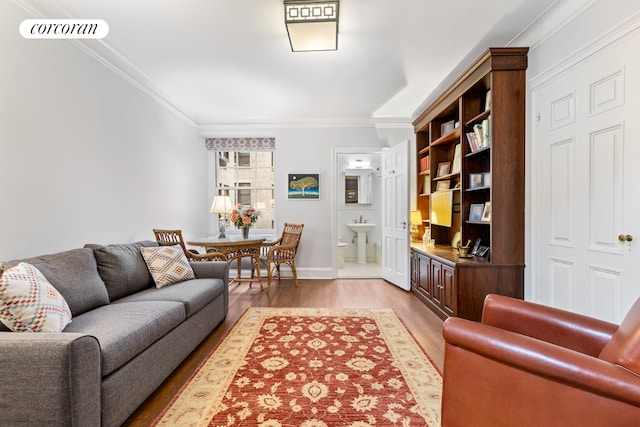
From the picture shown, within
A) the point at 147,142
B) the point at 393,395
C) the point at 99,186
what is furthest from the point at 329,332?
the point at 147,142

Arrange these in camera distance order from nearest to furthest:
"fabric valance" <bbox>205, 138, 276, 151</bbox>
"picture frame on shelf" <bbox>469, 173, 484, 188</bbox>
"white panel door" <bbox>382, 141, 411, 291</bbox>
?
"picture frame on shelf" <bbox>469, 173, 484, 188</bbox> → "white panel door" <bbox>382, 141, 411, 291</bbox> → "fabric valance" <bbox>205, 138, 276, 151</bbox>

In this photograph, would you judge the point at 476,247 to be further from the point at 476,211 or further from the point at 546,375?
the point at 546,375

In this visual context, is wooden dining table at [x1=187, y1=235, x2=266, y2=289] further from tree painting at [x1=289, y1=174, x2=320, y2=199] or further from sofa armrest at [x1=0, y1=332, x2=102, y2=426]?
sofa armrest at [x1=0, y1=332, x2=102, y2=426]

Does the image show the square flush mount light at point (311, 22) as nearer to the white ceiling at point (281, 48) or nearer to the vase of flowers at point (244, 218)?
the white ceiling at point (281, 48)

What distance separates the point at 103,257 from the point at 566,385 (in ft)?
9.42

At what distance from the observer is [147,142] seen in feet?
11.1

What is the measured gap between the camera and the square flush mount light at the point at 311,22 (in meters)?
2.07

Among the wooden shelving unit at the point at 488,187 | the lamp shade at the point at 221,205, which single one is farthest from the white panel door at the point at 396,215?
the lamp shade at the point at 221,205

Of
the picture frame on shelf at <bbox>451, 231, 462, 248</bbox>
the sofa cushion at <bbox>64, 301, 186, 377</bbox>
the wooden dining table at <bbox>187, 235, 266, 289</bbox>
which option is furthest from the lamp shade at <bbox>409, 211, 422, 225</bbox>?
the sofa cushion at <bbox>64, 301, 186, 377</bbox>

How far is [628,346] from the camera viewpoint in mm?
963

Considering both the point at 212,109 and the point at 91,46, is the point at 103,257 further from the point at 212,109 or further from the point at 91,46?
the point at 212,109

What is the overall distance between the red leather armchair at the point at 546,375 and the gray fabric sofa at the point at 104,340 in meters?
1.55

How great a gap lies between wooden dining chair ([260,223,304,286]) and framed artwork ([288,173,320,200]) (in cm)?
59

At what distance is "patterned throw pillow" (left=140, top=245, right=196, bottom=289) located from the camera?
2543mm
